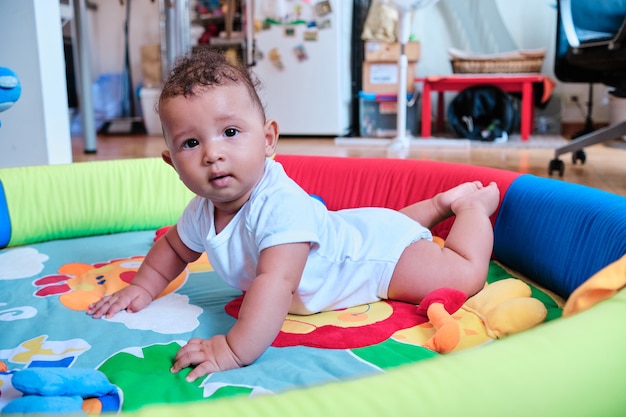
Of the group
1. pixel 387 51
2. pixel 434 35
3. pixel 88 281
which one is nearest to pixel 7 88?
pixel 88 281

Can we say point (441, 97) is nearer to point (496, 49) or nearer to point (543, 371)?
point (496, 49)

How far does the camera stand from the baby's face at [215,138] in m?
0.84

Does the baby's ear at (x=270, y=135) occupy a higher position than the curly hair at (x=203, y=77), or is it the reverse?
the curly hair at (x=203, y=77)

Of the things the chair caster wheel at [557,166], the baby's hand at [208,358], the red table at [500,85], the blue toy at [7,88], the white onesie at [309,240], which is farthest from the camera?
the red table at [500,85]

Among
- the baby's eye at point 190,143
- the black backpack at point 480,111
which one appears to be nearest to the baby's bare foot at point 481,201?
the baby's eye at point 190,143

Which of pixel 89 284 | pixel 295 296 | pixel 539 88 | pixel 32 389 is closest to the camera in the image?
pixel 32 389

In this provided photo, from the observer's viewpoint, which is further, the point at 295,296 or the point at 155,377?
the point at 295,296

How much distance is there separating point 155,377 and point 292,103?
148 inches

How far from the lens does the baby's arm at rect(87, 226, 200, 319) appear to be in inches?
40.4

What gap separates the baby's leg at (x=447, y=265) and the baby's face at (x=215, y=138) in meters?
0.32

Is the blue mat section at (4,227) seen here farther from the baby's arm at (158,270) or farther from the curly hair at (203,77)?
the curly hair at (203,77)

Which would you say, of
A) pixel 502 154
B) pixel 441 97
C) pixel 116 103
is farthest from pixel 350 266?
pixel 116 103

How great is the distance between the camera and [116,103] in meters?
4.98

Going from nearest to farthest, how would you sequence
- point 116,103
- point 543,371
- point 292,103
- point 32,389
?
point 543,371 < point 32,389 < point 292,103 < point 116,103
